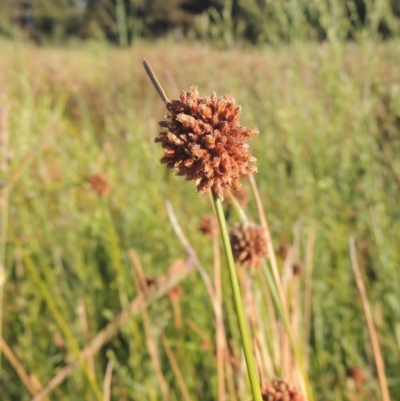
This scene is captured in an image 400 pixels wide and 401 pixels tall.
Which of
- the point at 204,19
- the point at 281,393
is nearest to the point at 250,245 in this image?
the point at 281,393

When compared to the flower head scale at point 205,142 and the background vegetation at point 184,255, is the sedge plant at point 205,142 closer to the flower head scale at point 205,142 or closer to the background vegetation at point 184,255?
the flower head scale at point 205,142

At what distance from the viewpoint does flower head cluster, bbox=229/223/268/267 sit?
0.42m

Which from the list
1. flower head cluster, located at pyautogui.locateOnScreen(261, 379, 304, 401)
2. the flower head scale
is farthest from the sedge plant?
flower head cluster, located at pyautogui.locateOnScreen(261, 379, 304, 401)

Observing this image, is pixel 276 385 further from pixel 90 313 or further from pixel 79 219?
pixel 79 219

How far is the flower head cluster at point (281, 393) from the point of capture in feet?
1.01

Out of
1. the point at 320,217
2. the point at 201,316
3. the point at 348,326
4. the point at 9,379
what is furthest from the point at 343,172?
the point at 9,379

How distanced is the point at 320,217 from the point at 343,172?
148 millimetres

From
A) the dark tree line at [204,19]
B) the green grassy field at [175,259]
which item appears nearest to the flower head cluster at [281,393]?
the green grassy field at [175,259]

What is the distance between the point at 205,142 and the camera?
24 centimetres

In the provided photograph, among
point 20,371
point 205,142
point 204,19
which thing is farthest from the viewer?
point 204,19

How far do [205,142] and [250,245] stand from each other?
0.20m

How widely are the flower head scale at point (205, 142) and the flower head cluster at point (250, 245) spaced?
0.18 m

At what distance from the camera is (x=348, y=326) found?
38.8 inches

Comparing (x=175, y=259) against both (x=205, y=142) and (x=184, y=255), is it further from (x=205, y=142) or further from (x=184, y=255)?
(x=205, y=142)
